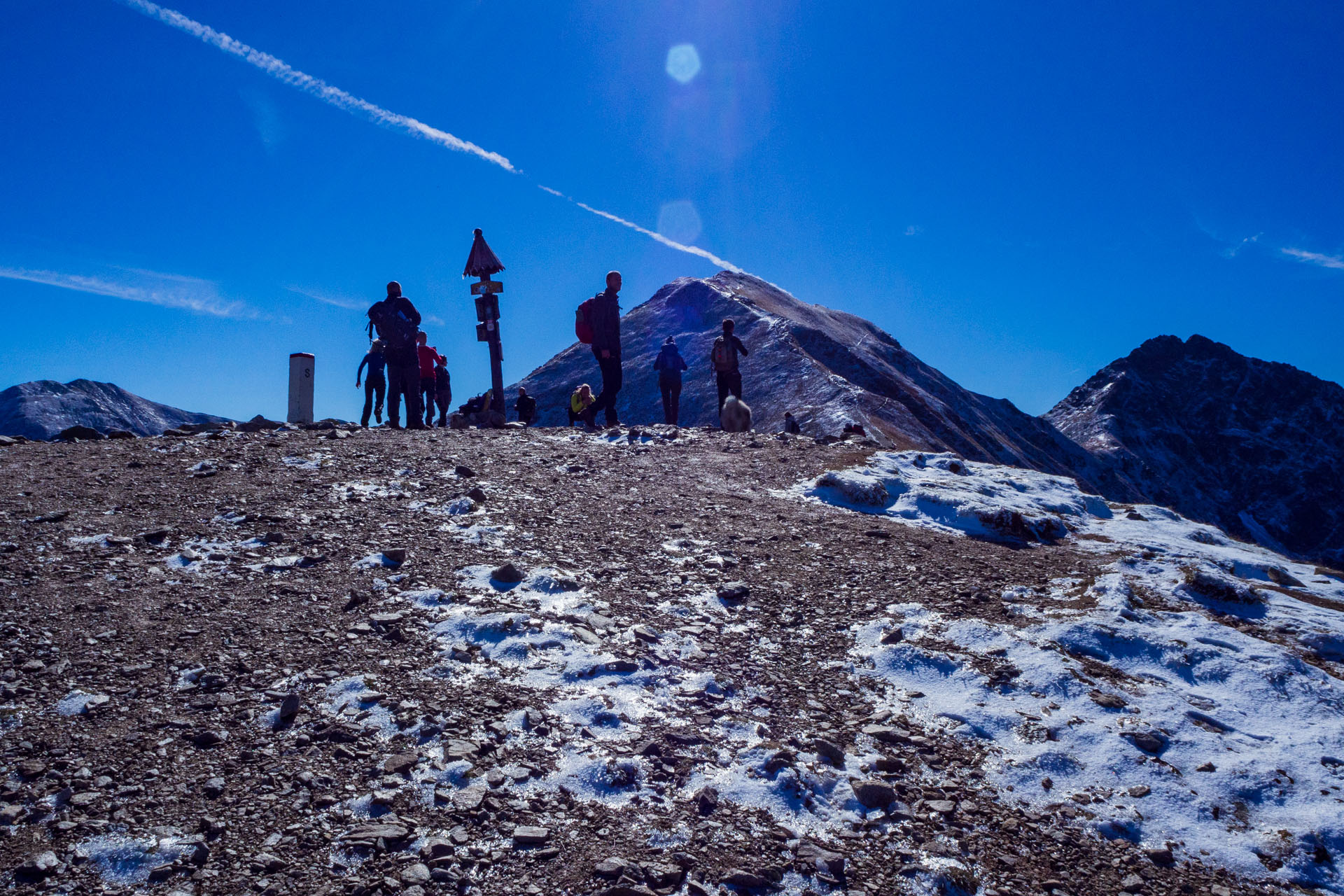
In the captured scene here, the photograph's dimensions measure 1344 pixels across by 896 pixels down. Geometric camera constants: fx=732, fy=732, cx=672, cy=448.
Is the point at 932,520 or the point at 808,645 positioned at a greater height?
the point at 932,520

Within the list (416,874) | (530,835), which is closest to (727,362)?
(530,835)

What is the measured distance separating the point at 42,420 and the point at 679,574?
115973 millimetres

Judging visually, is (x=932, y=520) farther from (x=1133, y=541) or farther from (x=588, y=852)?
(x=588, y=852)

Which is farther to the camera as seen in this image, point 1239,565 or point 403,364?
point 403,364

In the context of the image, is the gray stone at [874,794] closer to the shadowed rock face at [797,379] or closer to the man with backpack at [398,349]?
the man with backpack at [398,349]

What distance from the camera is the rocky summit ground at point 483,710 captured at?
375cm

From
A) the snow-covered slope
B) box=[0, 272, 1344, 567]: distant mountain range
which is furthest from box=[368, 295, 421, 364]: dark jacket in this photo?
the snow-covered slope

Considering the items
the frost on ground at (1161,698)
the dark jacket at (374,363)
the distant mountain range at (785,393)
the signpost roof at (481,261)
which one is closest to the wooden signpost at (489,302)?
the signpost roof at (481,261)

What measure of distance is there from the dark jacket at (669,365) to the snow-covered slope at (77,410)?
90.6m

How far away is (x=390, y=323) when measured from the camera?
13898mm

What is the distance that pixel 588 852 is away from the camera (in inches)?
150

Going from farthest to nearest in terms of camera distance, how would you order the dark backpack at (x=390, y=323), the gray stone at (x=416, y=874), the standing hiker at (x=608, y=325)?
1. the standing hiker at (x=608, y=325)
2. the dark backpack at (x=390, y=323)
3. the gray stone at (x=416, y=874)

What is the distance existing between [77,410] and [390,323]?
115m

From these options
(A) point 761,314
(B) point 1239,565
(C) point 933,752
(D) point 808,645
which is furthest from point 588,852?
(A) point 761,314
